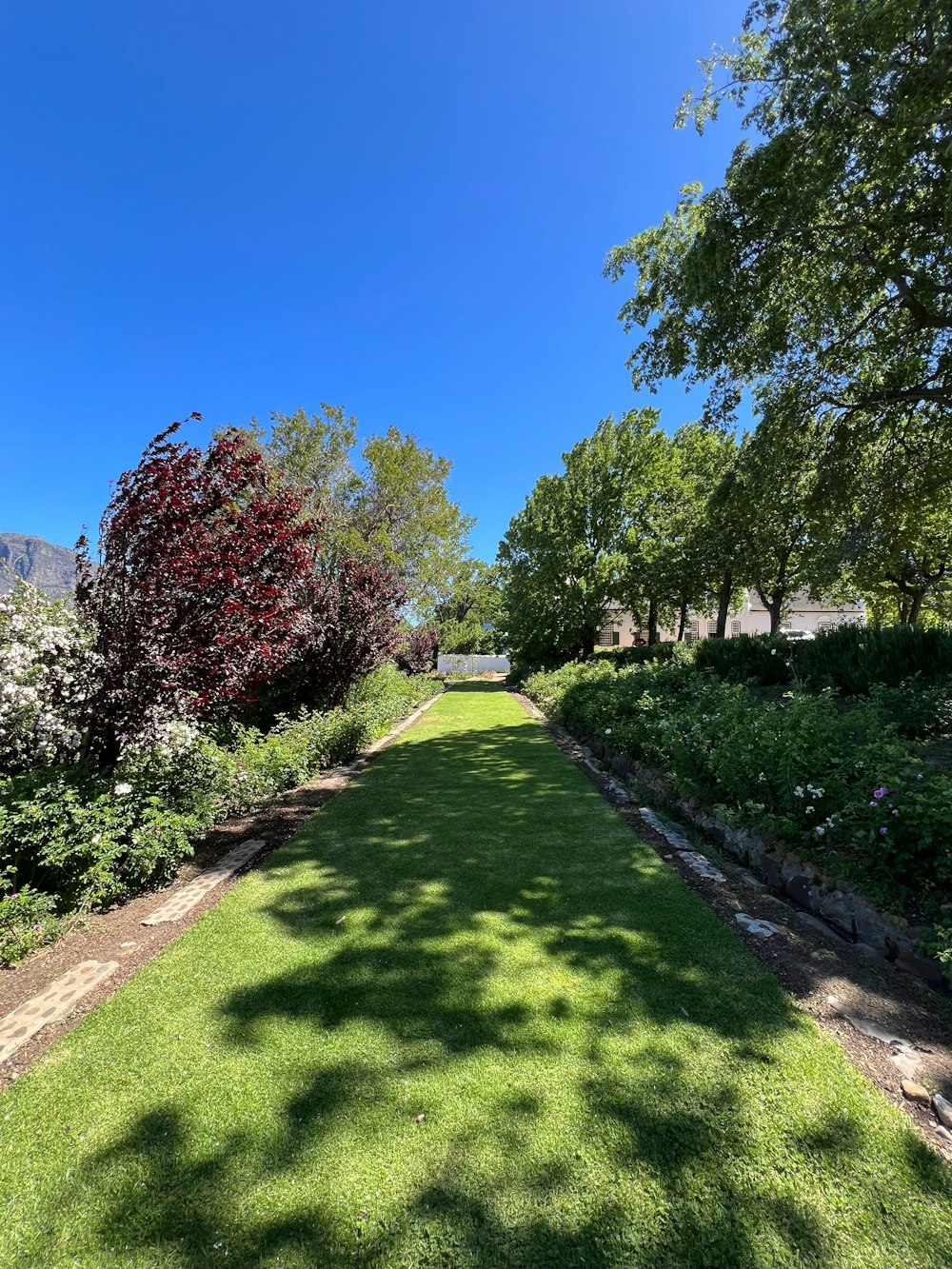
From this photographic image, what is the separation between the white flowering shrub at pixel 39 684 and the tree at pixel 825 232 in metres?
8.09

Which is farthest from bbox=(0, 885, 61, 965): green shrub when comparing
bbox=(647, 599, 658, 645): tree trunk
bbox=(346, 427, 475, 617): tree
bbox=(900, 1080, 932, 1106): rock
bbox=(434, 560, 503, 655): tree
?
bbox=(434, 560, 503, 655): tree

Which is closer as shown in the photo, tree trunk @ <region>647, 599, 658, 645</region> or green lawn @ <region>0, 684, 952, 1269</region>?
green lawn @ <region>0, 684, 952, 1269</region>

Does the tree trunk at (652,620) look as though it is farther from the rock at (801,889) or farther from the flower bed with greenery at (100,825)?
the flower bed with greenery at (100,825)

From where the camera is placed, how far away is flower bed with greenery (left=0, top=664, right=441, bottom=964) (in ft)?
9.64

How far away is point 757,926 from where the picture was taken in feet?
10.2

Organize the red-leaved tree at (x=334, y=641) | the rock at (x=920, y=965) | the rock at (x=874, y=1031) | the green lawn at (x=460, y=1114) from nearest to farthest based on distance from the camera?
the green lawn at (x=460, y=1114)
the rock at (x=874, y=1031)
the rock at (x=920, y=965)
the red-leaved tree at (x=334, y=641)

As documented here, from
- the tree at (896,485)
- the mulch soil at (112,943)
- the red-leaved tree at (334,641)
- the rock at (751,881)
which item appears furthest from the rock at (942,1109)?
the tree at (896,485)

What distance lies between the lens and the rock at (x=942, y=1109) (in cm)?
186

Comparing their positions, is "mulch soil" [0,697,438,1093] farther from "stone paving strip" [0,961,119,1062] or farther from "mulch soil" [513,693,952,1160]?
Answer: "mulch soil" [513,693,952,1160]

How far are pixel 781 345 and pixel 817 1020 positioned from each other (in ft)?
30.9

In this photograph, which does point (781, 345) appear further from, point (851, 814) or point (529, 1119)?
point (529, 1119)

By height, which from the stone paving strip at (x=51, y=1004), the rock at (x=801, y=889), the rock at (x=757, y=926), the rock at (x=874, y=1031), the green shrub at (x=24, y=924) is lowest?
the rock at (x=874, y=1031)

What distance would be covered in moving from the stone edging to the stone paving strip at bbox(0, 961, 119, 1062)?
4.09 meters

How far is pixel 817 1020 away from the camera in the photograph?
2.34 metres
